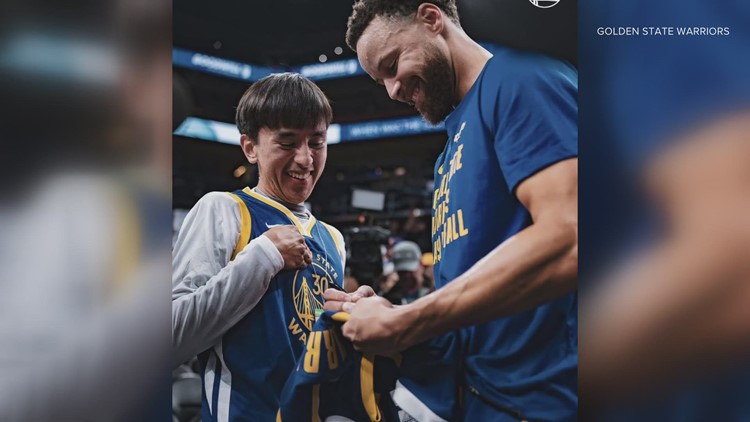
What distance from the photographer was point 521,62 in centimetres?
205

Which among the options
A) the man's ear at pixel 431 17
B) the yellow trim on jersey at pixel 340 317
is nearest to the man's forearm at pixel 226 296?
the yellow trim on jersey at pixel 340 317

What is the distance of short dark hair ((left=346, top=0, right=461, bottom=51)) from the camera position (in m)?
2.13

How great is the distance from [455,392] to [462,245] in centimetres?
42

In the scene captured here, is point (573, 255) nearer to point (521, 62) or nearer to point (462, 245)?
point (462, 245)

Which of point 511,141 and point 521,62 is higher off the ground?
point 521,62

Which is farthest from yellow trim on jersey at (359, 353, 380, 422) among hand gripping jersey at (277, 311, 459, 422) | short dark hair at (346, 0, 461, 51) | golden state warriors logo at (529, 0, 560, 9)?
golden state warriors logo at (529, 0, 560, 9)

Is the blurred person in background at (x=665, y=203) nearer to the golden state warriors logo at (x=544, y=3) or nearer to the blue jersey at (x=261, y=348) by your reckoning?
the golden state warriors logo at (x=544, y=3)

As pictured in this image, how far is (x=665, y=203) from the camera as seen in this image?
245 centimetres

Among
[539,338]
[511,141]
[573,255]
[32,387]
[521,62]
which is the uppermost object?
[521,62]

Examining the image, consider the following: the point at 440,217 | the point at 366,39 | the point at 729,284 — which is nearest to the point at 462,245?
the point at 440,217

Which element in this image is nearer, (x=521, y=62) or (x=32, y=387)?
(x=521, y=62)

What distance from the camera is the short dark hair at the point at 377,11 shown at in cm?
213

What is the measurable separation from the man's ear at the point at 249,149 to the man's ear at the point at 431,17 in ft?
2.02

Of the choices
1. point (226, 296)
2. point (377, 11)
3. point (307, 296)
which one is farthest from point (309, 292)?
point (377, 11)
